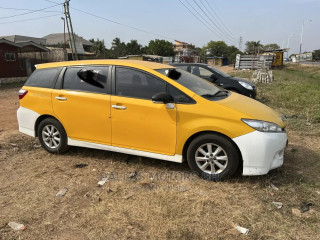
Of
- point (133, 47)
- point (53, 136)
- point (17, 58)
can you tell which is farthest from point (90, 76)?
point (133, 47)

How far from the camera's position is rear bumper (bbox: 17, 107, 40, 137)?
490cm

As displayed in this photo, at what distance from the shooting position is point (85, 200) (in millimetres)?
3379

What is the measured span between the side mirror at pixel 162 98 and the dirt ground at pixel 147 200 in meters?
1.15

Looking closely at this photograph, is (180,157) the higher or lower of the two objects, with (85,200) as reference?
higher

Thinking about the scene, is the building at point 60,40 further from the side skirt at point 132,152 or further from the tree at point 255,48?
the side skirt at point 132,152

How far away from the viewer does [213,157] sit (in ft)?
12.1

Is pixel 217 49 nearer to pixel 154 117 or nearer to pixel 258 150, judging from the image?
pixel 154 117

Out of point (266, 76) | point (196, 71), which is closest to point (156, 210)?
point (196, 71)

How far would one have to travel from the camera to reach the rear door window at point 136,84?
3.94 meters

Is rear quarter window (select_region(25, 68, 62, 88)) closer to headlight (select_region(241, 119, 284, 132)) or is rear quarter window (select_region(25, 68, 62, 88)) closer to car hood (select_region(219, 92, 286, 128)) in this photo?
car hood (select_region(219, 92, 286, 128))

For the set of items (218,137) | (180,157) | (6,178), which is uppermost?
(218,137)

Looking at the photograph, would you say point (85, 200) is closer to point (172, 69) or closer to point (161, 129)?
point (161, 129)

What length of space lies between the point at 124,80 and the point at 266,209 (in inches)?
105

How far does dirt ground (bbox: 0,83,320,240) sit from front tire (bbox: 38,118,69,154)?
0.62 feet
